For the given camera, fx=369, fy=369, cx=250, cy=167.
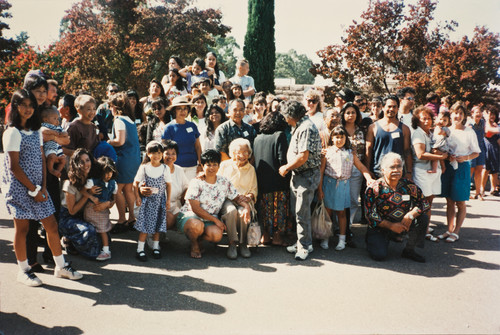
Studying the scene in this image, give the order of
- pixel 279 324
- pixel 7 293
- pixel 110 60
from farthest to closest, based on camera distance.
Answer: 1. pixel 110 60
2. pixel 7 293
3. pixel 279 324

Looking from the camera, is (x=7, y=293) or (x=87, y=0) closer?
(x=7, y=293)

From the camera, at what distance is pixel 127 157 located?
5508 mm

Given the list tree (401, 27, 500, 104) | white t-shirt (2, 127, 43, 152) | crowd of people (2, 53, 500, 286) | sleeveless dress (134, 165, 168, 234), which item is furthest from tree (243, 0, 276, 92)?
white t-shirt (2, 127, 43, 152)

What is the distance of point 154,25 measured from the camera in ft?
48.0

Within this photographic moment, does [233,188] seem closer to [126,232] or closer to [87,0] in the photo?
[126,232]

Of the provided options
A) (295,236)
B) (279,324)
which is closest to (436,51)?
(295,236)

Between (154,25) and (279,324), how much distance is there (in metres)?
14.0

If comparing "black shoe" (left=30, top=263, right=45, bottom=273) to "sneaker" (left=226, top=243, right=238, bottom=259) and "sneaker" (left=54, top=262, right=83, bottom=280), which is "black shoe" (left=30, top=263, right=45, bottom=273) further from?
"sneaker" (left=226, top=243, right=238, bottom=259)

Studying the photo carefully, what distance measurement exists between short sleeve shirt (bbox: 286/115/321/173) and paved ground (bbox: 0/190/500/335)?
122cm

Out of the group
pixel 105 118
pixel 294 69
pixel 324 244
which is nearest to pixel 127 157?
pixel 105 118

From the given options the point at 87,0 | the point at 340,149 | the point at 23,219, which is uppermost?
the point at 87,0

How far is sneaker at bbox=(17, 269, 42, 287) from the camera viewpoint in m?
3.69

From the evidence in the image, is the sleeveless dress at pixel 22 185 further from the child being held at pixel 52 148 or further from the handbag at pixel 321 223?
the handbag at pixel 321 223

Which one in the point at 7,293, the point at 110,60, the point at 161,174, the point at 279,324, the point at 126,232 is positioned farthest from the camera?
the point at 110,60
